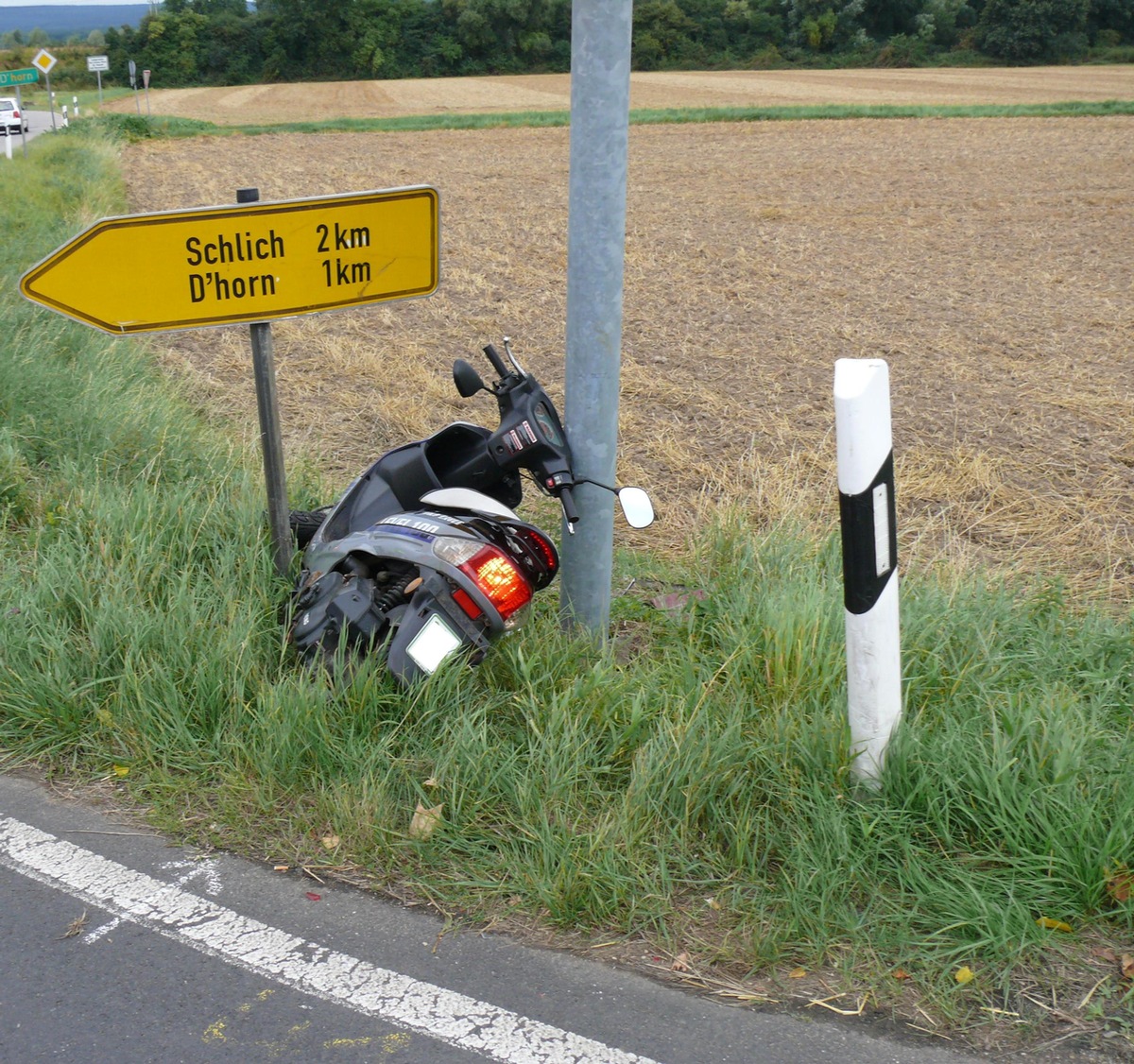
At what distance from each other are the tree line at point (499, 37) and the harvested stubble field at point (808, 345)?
52.4 m

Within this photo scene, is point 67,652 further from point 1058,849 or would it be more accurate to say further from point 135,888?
point 1058,849

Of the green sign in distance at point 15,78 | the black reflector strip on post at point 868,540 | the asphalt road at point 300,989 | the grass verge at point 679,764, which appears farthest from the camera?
the green sign in distance at point 15,78

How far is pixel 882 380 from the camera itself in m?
2.74

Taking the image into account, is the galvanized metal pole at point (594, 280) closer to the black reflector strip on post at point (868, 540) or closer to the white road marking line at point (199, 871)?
the black reflector strip on post at point (868, 540)

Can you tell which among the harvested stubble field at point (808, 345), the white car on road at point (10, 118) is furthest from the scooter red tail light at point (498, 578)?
the white car on road at point (10, 118)

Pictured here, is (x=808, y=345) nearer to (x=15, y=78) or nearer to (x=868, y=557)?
(x=868, y=557)

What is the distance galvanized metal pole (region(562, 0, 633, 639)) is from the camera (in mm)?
3484

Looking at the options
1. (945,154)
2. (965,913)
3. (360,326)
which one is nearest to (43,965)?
(965,913)

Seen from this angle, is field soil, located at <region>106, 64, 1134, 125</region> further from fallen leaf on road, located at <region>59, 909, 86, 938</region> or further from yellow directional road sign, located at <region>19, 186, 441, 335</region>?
fallen leaf on road, located at <region>59, 909, 86, 938</region>

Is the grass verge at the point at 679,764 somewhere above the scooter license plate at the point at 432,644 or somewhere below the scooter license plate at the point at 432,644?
below

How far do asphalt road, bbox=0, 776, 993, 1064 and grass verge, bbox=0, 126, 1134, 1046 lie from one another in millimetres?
107

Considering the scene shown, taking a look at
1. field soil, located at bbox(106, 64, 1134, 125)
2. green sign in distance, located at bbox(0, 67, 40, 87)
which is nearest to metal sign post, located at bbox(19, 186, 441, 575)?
green sign in distance, located at bbox(0, 67, 40, 87)

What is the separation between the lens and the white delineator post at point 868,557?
8.84ft

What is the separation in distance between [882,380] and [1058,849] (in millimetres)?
1155
